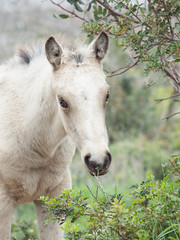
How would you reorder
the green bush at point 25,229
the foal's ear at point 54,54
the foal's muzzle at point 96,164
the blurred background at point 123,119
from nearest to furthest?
the foal's muzzle at point 96,164 < the foal's ear at point 54,54 < the green bush at point 25,229 < the blurred background at point 123,119

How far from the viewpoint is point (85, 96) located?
118 inches

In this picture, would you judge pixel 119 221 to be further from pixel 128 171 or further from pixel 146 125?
pixel 146 125

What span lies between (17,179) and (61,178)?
0.53 m

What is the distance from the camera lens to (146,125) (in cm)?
1218

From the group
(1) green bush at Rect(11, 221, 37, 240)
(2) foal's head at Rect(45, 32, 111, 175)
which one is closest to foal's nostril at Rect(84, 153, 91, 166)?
(2) foal's head at Rect(45, 32, 111, 175)

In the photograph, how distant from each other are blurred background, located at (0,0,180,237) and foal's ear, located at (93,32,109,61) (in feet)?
7.76

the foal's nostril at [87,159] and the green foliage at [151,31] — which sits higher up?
the green foliage at [151,31]

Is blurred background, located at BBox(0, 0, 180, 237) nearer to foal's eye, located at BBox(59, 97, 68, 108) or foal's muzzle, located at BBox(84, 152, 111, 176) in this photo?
foal's eye, located at BBox(59, 97, 68, 108)

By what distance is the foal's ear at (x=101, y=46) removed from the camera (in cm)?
344

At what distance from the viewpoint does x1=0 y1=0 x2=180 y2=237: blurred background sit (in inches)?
358

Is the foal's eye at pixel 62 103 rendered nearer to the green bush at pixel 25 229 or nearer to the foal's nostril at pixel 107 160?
the foal's nostril at pixel 107 160

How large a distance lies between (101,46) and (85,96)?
0.69m

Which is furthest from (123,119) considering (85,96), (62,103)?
(85,96)

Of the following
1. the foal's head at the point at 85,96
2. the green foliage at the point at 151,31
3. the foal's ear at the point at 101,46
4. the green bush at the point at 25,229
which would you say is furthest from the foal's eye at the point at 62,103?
the green bush at the point at 25,229
